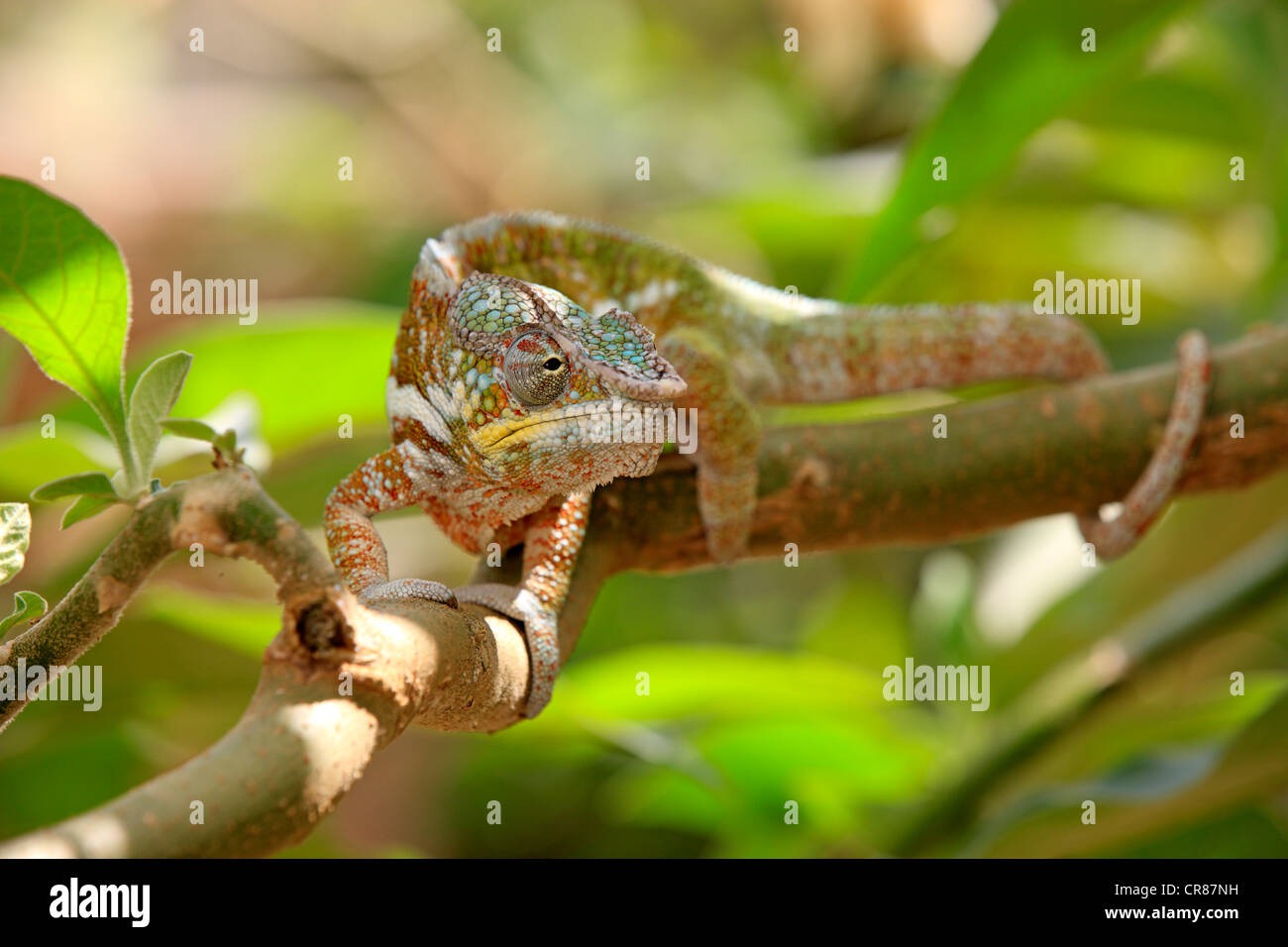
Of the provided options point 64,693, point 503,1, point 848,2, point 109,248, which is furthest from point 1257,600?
point 503,1

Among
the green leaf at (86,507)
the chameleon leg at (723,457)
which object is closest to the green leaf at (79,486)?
the green leaf at (86,507)

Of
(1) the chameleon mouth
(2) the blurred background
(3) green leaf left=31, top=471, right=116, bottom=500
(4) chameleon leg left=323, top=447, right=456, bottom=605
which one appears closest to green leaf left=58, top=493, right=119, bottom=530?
(3) green leaf left=31, top=471, right=116, bottom=500

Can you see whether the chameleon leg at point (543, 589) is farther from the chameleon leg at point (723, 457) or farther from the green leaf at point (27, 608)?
the green leaf at point (27, 608)

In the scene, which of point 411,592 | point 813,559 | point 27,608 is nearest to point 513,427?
point 411,592

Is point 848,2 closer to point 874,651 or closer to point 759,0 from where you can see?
point 759,0

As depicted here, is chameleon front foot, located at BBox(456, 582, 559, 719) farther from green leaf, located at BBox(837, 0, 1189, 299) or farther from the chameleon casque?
green leaf, located at BBox(837, 0, 1189, 299)

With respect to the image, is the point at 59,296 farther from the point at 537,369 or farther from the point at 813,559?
the point at 813,559

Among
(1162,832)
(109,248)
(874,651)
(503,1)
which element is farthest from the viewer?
(503,1)
